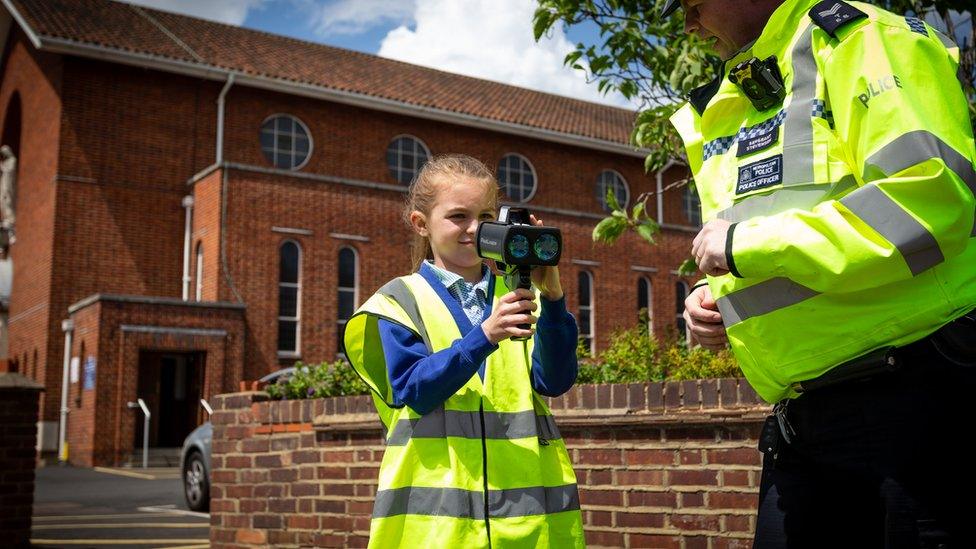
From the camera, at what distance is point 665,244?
32531 millimetres

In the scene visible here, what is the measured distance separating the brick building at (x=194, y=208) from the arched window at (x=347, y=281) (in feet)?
0.17

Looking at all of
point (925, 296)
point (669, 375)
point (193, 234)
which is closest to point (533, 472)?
point (925, 296)

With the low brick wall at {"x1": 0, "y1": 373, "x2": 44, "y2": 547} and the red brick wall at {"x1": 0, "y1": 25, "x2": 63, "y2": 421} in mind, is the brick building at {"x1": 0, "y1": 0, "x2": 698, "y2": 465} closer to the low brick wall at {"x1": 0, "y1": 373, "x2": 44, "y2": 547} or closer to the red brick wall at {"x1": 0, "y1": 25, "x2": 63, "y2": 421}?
the red brick wall at {"x1": 0, "y1": 25, "x2": 63, "y2": 421}

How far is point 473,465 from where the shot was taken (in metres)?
2.67

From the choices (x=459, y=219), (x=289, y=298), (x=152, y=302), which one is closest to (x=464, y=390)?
(x=459, y=219)

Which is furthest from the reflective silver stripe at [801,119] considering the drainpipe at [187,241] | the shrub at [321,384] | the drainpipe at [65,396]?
the drainpipe at [187,241]

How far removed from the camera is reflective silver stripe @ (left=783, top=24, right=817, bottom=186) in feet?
6.64

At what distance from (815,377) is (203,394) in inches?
896

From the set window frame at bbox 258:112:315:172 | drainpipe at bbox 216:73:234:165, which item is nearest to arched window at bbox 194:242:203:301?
drainpipe at bbox 216:73:234:165

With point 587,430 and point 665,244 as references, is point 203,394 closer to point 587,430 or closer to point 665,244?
point 665,244

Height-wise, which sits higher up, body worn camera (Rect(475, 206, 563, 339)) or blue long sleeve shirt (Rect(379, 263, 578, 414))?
body worn camera (Rect(475, 206, 563, 339))

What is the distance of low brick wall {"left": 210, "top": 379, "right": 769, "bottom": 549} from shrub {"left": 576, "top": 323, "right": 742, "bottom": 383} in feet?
1.50

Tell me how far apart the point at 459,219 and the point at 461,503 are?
819 millimetres

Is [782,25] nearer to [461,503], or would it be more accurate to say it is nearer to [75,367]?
[461,503]
